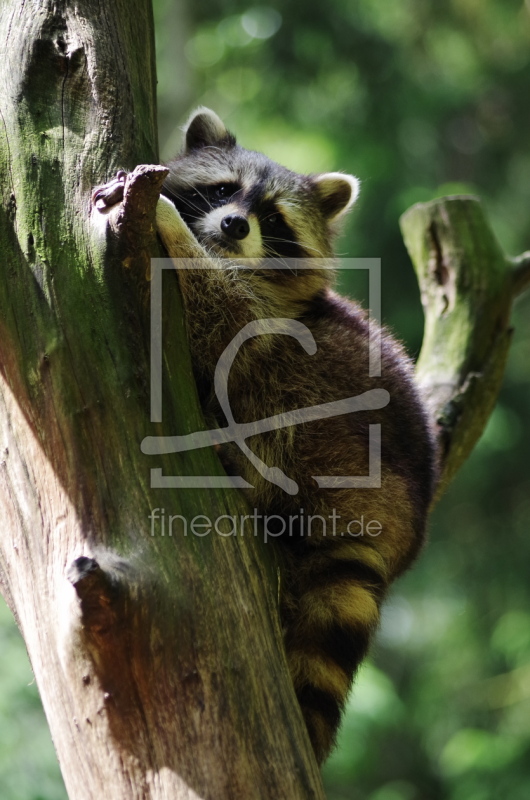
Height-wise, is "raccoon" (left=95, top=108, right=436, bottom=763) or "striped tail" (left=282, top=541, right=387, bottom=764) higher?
"raccoon" (left=95, top=108, right=436, bottom=763)

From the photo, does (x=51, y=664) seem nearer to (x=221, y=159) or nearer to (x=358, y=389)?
(x=358, y=389)

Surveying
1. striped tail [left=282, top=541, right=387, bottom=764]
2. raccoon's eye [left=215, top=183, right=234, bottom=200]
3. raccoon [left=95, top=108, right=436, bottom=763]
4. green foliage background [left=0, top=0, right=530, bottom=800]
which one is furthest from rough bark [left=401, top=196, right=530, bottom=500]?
green foliage background [left=0, top=0, right=530, bottom=800]

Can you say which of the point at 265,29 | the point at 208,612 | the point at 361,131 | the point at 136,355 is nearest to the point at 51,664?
the point at 208,612

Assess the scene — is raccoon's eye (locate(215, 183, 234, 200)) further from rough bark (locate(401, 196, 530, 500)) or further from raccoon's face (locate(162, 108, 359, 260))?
rough bark (locate(401, 196, 530, 500))

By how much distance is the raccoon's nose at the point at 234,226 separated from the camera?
12.2ft

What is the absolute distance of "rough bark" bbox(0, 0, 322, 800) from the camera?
2240 millimetres

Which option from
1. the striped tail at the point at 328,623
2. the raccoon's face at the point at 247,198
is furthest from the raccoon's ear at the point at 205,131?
the striped tail at the point at 328,623

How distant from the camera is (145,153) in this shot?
2900 mm

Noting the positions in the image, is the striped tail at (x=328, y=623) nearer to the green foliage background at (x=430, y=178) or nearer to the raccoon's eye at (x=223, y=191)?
the raccoon's eye at (x=223, y=191)

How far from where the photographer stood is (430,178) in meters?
10.0

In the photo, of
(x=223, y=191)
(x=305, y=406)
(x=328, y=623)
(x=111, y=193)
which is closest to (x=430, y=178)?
(x=223, y=191)

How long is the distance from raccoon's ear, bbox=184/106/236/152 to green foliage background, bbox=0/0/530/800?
3.59 metres

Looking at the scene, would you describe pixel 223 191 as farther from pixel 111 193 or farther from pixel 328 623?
pixel 328 623

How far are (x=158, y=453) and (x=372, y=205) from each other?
23.9 ft
